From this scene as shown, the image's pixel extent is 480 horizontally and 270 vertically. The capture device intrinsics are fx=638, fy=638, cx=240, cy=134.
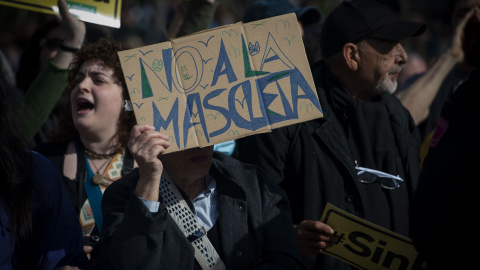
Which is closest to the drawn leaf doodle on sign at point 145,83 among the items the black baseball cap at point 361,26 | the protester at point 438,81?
the black baseball cap at point 361,26

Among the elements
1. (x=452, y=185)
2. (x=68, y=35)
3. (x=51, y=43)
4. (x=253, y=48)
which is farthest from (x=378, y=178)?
(x=51, y=43)

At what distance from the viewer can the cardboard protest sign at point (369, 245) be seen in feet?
9.61

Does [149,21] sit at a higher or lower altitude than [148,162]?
higher

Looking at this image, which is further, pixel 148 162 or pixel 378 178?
pixel 378 178

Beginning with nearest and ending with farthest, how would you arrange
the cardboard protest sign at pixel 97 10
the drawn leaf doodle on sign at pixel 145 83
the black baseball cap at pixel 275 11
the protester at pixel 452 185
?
the protester at pixel 452 185 → the drawn leaf doodle on sign at pixel 145 83 → the cardboard protest sign at pixel 97 10 → the black baseball cap at pixel 275 11

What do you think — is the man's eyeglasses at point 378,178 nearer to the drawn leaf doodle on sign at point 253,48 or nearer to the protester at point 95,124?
the drawn leaf doodle on sign at point 253,48

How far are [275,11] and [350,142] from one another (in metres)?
1.82

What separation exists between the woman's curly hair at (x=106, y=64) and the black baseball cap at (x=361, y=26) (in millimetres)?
1250

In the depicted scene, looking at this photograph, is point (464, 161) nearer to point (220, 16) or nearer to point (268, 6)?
point (268, 6)

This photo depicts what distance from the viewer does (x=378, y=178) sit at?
345 cm

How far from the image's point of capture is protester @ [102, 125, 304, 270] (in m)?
2.46

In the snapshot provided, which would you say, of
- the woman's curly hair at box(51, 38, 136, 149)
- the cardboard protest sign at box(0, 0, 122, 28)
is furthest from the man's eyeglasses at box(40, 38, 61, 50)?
the woman's curly hair at box(51, 38, 136, 149)

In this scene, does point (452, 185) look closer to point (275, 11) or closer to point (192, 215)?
point (192, 215)

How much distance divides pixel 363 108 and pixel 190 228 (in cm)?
146
